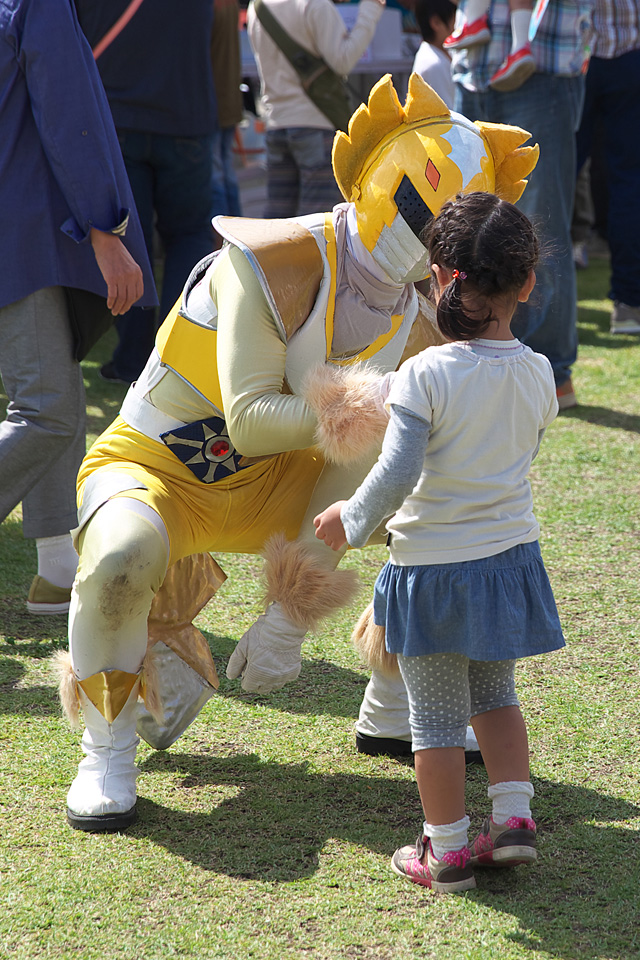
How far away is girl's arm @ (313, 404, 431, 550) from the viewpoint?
65.1 inches

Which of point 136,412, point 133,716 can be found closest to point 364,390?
point 136,412

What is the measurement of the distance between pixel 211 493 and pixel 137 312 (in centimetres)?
266

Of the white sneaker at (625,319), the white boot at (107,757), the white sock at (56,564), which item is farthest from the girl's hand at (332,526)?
the white sneaker at (625,319)

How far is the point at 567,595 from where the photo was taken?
2906 millimetres

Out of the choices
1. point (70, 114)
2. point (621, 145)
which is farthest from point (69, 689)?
point (621, 145)

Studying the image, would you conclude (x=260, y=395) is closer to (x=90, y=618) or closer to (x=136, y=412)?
(x=136, y=412)

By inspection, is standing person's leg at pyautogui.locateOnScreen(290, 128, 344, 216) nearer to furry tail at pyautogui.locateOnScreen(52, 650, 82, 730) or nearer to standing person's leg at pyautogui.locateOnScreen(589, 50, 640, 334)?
standing person's leg at pyautogui.locateOnScreen(589, 50, 640, 334)

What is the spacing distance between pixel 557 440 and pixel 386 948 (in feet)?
9.26

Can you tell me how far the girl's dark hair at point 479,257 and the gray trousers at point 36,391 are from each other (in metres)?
1.20

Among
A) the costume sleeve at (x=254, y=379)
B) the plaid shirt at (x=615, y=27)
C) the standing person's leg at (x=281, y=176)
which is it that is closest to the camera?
the costume sleeve at (x=254, y=379)

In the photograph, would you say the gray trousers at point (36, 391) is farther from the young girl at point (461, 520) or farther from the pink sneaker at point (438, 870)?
the pink sneaker at point (438, 870)

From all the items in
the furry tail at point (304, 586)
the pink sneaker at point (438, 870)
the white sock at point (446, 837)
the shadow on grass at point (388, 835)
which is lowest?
the shadow on grass at point (388, 835)

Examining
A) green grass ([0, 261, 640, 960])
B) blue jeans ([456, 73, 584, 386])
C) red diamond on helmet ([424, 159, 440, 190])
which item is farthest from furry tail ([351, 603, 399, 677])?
blue jeans ([456, 73, 584, 386])

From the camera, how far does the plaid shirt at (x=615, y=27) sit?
5.32m
